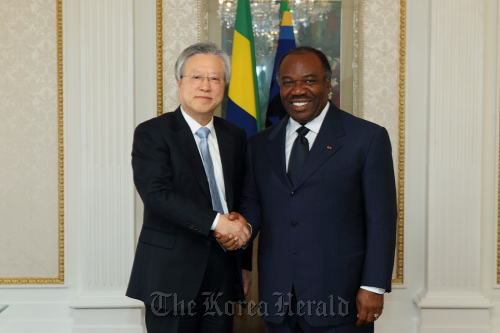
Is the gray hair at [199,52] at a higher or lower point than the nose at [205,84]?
higher

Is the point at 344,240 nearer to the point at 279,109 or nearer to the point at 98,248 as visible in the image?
the point at 279,109

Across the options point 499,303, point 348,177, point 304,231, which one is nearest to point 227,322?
point 304,231

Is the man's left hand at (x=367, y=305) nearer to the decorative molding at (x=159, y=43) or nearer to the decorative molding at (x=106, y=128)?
the decorative molding at (x=106, y=128)

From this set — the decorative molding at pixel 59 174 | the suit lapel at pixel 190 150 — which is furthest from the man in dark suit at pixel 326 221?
the decorative molding at pixel 59 174

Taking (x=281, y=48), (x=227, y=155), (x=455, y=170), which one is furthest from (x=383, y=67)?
(x=227, y=155)

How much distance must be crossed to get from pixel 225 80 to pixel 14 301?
243 cm

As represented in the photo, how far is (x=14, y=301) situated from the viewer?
4.18 meters

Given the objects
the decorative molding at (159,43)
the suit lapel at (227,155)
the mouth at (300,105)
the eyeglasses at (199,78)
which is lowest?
the suit lapel at (227,155)

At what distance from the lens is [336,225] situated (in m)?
2.41

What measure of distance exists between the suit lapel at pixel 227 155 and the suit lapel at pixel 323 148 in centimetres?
31

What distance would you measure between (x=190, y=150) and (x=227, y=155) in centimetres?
18

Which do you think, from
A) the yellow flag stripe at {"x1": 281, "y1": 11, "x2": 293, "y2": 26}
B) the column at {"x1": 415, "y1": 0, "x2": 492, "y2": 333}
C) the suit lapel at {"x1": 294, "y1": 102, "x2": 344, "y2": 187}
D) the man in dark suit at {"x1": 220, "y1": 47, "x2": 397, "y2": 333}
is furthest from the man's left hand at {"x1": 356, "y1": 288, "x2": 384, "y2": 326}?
the yellow flag stripe at {"x1": 281, "y1": 11, "x2": 293, "y2": 26}

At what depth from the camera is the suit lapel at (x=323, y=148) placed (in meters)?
2.42

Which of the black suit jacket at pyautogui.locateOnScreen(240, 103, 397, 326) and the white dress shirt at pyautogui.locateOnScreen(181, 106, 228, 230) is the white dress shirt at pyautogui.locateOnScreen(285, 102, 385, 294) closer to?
the black suit jacket at pyautogui.locateOnScreen(240, 103, 397, 326)
